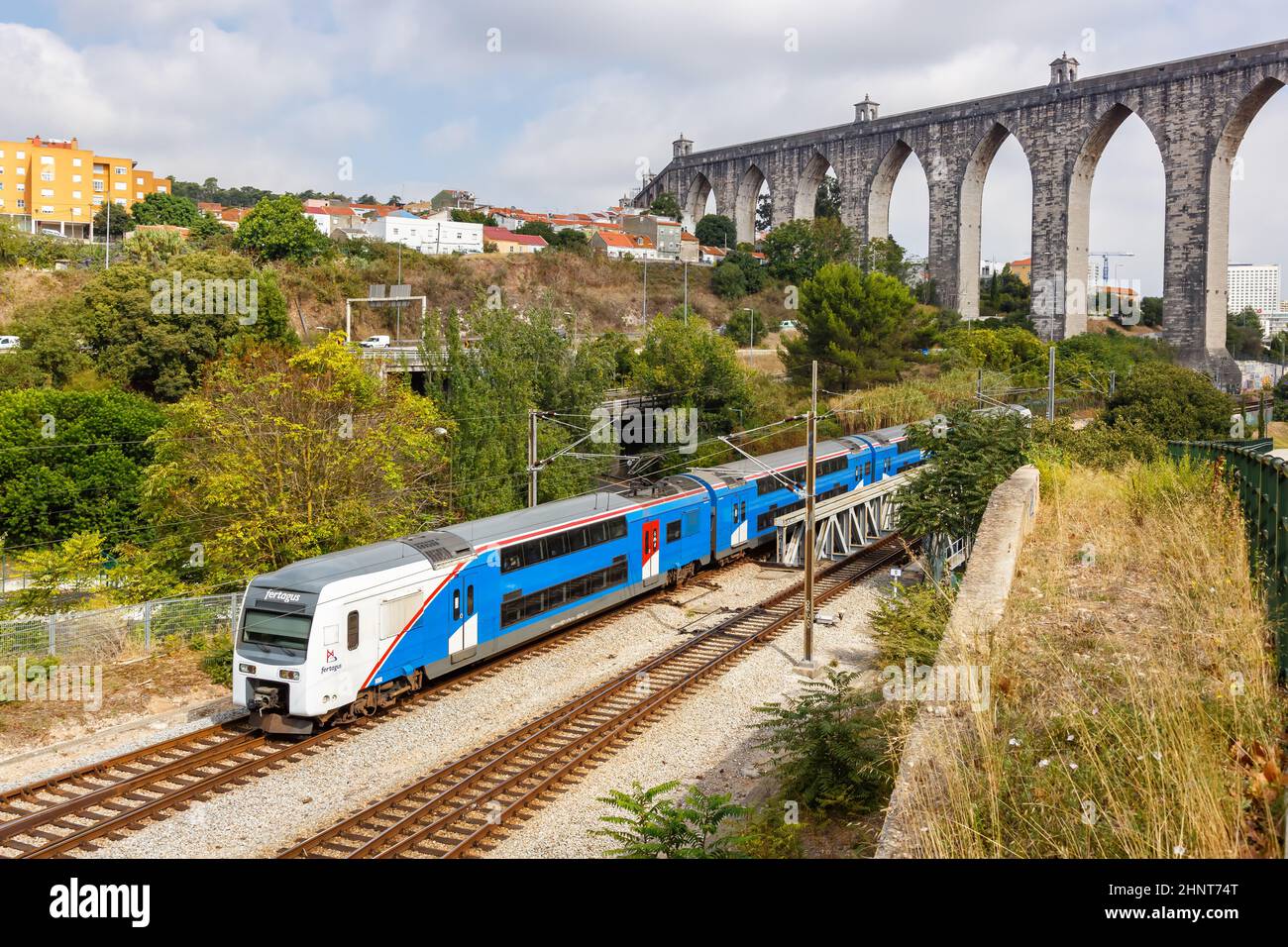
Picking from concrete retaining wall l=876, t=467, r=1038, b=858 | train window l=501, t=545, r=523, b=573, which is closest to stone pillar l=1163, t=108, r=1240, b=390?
concrete retaining wall l=876, t=467, r=1038, b=858

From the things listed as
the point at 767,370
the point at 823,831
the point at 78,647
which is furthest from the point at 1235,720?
the point at 767,370

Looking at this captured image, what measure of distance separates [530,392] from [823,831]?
26271 mm

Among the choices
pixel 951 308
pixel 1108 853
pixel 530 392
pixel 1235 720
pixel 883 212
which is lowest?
pixel 1108 853

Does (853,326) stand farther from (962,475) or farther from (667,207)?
(667,207)

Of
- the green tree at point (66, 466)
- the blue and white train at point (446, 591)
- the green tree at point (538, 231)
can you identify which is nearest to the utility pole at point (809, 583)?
the blue and white train at point (446, 591)

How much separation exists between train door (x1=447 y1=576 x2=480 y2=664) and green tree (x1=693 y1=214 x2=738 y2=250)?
84628 mm

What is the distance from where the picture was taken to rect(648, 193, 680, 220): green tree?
103188 mm

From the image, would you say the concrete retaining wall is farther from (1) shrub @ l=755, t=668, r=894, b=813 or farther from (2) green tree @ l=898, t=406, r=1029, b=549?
(2) green tree @ l=898, t=406, r=1029, b=549

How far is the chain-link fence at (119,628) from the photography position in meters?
16.5

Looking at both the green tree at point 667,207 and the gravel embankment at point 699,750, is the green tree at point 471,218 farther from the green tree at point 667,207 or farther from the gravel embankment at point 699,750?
the gravel embankment at point 699,750

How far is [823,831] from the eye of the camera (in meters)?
9.66

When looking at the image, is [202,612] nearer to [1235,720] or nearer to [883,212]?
[1235,720]

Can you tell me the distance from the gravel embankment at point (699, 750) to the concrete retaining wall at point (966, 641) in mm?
3182

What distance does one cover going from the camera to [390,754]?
13.3 meters
